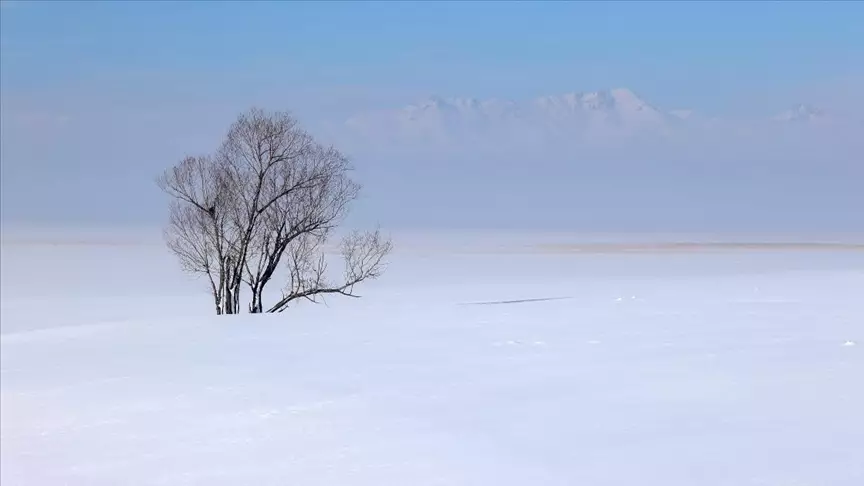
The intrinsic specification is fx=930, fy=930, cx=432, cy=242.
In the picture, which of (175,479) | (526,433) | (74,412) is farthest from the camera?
(74,412)

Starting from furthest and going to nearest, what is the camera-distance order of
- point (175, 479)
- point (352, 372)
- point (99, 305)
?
point (99, 305) → point (352, 372) → point (175, 479)

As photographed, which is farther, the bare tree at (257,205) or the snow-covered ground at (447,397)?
the bare tree at (257,205)

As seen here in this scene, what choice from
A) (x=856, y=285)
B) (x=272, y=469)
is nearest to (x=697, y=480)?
(x=272, y=469)

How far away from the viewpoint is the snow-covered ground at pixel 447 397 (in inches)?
282

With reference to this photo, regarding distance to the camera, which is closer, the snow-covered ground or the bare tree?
the snow-covered ground

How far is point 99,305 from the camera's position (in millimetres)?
23281

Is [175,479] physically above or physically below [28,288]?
below

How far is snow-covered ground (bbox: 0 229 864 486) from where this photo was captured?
23.5 feet

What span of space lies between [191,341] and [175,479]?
7.55m

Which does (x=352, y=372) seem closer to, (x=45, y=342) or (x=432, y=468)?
(x=432, y=468)

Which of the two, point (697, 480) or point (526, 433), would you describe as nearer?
point (697, 480)

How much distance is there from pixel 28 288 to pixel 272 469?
952 inches

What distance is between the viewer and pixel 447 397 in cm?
→ 962

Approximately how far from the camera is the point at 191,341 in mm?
14477
